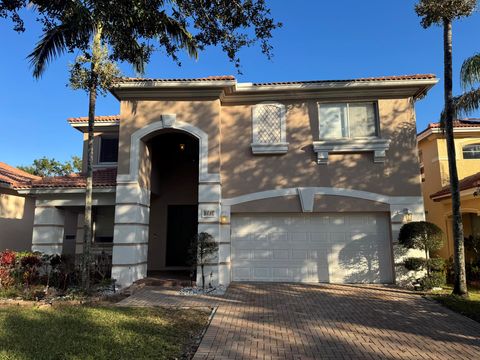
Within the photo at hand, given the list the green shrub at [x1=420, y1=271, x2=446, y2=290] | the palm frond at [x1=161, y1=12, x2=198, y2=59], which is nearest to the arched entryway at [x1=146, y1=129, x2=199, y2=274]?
the palm frond at [x1=161, y1=12, x2=198, y2=59]

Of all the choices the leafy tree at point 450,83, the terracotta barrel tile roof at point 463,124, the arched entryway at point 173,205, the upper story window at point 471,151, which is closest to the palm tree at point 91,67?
the arched entryway at point 173,205

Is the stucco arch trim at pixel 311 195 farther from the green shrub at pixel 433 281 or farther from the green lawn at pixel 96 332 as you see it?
the green lawn at pixel 96 332

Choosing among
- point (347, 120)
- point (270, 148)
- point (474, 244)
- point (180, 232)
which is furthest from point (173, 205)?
point (474, 244)

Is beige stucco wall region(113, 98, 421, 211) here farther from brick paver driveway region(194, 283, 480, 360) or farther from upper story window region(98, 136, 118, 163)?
brick paver driveway region(194, 283, 480, 360)

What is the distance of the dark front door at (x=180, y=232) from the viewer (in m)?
14.7

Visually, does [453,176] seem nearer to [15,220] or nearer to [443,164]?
[443,164]

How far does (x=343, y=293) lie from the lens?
10688 mm

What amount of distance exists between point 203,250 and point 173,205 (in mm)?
4003

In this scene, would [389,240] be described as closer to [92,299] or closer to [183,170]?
[183,170]

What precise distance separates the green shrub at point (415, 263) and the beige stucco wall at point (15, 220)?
14712 millimetres

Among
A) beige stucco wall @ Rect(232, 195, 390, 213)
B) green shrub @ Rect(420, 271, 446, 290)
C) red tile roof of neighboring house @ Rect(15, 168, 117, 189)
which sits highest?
red tile roof of neighboring house @ Rect(15, 168, 117, 189)

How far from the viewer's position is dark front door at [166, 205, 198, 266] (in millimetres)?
14695

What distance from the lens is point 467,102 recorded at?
35.9ft

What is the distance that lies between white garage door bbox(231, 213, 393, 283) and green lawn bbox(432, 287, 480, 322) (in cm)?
194
